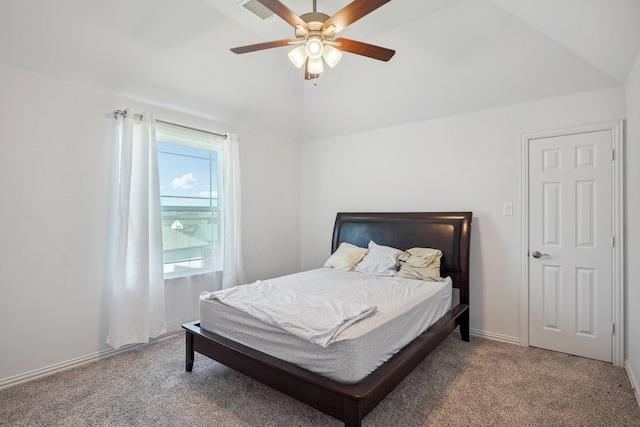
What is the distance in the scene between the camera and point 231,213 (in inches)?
156

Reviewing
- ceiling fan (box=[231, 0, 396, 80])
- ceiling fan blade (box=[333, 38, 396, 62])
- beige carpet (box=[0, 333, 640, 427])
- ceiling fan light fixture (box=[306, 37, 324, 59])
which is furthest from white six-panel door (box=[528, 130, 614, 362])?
ceiling fan light fixture (box=[306, 37, 324, 59])

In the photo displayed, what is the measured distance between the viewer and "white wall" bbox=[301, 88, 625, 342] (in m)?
3.17

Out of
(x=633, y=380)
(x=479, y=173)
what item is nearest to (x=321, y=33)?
(x=479, y=173)

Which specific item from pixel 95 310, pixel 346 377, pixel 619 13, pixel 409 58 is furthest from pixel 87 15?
pixel 619 13

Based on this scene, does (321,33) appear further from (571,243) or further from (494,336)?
(494,336)

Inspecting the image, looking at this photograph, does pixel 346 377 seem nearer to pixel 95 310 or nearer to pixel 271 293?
pixel 271 293

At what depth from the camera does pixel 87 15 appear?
246cm

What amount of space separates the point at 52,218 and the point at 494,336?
4364 millimetres

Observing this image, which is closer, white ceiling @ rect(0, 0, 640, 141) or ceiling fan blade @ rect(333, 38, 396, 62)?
ceiling fan blade @ rect(333, 38, 396, 62)

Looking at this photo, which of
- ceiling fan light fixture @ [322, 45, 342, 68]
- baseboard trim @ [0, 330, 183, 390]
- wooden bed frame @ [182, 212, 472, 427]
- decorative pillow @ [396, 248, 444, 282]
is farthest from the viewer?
decorative pillow @ [396, 248, 444, 282]

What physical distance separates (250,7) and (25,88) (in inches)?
76.3

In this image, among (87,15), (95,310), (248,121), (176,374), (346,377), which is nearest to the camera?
(346,377)

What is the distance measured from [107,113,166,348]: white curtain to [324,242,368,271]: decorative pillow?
193 cm

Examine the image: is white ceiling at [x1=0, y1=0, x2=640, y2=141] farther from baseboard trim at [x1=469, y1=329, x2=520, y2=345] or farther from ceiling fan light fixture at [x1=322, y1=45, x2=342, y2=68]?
baseboard trim at [x1=469, y1=329, x2=520, y2=345]
